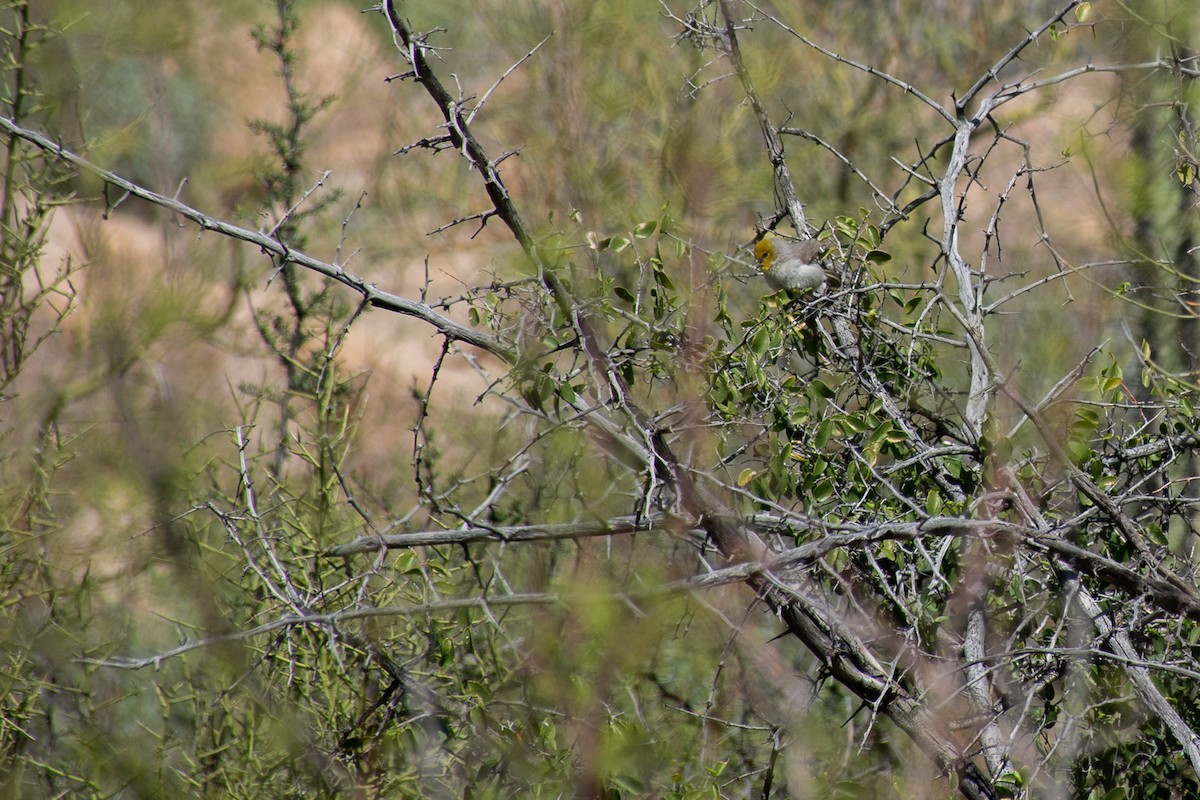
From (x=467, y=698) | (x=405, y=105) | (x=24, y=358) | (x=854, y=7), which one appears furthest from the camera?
(x=405, y=105)

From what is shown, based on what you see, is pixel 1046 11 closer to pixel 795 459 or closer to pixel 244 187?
pixel 244 187

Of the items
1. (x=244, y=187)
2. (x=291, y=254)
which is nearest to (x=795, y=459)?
(x=291, y=254)

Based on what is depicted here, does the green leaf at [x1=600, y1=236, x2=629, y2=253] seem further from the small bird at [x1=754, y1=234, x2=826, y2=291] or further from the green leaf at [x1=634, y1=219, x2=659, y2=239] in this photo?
the small bird at [x1=754, y1=234, x2=826, y2=291]

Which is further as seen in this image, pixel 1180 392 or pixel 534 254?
pixel 1180 392

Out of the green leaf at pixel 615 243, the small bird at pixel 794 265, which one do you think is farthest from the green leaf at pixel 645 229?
the small bird at pixel 794 265

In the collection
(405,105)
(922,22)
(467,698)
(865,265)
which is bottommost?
(467,698)

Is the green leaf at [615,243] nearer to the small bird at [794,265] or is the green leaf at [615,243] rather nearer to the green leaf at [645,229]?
the green leaf at [645,229]

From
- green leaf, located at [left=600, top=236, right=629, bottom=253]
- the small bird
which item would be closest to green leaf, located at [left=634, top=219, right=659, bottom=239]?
green leaf, located at [left=600, top=236, right=629, bottom=253]

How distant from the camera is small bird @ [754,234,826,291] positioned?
2.80 m

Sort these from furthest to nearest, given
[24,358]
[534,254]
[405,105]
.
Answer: [405,105] < [24,358] < [534,254]

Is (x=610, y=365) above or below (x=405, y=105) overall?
below

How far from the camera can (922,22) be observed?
6848mm

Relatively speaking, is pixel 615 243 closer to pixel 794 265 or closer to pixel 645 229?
pixel 645 229

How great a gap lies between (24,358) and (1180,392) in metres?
2.73
